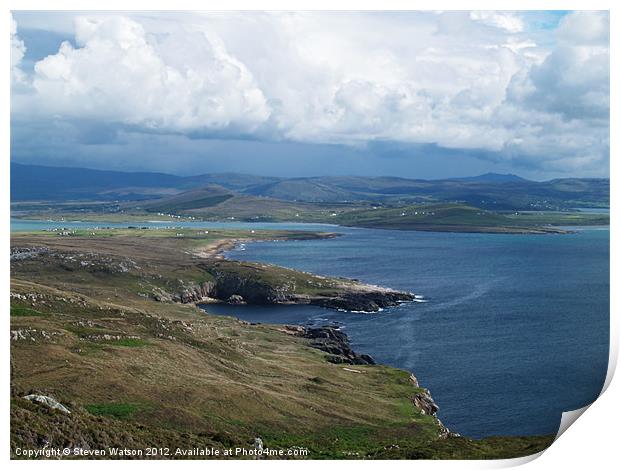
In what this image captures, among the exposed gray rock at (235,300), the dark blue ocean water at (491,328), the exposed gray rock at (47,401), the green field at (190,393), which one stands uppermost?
the exposed gray rock at (47,401)

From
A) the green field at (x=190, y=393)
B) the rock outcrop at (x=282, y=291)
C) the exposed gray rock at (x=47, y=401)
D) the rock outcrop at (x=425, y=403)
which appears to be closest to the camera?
the exposed gray rock at (x=47, y=401)

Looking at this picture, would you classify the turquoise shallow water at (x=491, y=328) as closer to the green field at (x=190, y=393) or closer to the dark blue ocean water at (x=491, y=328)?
the dark blue ocean water at (x=491, y=328)

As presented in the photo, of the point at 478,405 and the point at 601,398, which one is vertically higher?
the point at 601,398

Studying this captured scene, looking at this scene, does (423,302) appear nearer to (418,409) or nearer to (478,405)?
(478,405)

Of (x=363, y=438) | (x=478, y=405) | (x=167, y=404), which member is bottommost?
(x=478, y=405)

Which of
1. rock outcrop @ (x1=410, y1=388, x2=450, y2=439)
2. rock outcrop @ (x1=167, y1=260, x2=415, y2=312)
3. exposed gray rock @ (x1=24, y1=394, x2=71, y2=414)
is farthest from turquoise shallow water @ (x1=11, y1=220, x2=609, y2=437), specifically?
exposed gray rock @ (x1=24, y1=394, x2=71, y2=414)

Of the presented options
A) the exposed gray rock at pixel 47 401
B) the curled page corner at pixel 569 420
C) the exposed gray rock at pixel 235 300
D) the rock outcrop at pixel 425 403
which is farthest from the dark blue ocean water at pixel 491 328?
the exposed gray rock at pixel 47 401

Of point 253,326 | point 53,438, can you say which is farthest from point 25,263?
point 53,438
